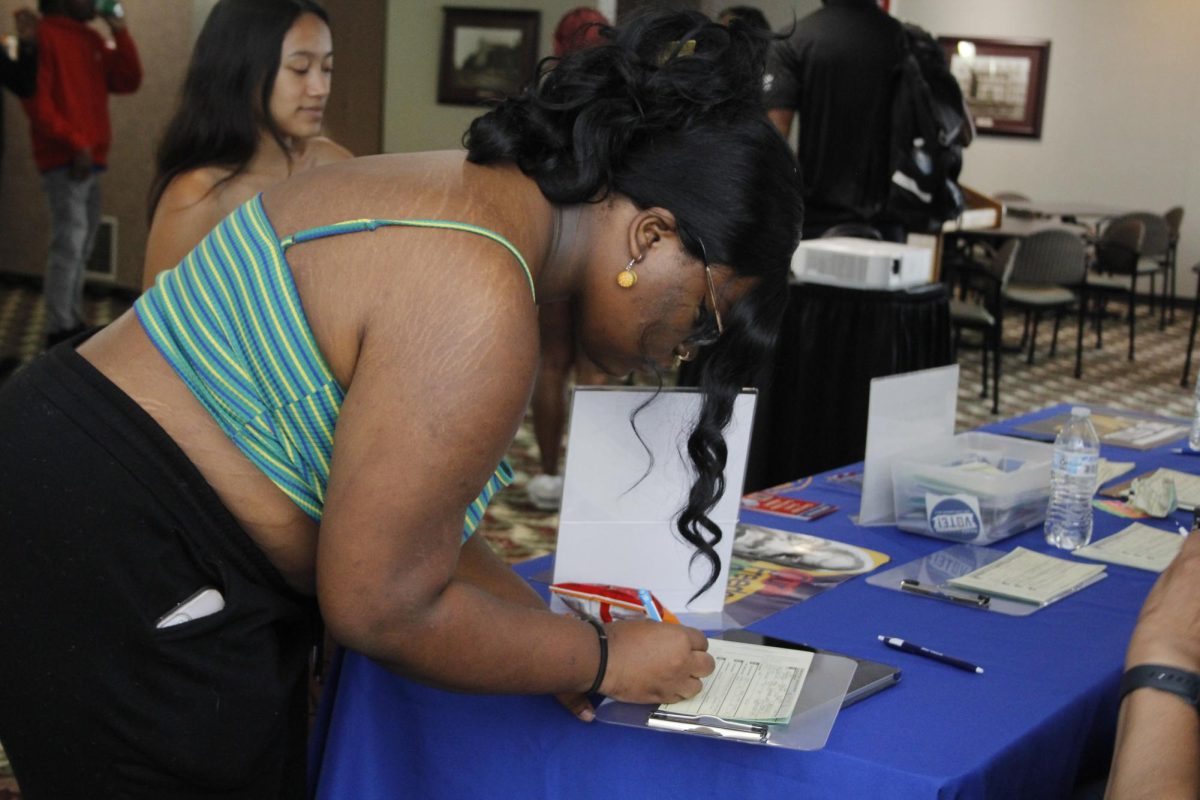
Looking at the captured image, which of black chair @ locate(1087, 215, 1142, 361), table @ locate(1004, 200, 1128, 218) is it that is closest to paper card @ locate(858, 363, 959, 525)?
black chair @ locate(1087, 215, 1142, 361)

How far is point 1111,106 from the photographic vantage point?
36.6 ft

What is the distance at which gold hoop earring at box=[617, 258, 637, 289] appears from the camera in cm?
119

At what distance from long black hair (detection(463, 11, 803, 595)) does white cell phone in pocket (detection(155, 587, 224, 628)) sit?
46 centimetres

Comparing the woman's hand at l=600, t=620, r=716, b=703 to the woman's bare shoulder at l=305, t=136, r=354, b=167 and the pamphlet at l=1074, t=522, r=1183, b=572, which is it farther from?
the woman's bare shoulder at l=305, t=136, r=354, b=167

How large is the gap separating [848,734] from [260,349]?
67 cm

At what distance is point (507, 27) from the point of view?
231 inches

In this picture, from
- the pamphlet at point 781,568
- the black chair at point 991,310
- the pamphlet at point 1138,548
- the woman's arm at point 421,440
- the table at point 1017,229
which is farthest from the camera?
the table at point 1017,229

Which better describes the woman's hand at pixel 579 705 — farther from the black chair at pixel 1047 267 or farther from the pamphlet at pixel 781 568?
the black chair at pixel 1047 267

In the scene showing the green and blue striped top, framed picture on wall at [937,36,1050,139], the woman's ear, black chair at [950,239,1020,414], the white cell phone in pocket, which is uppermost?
framed picture on wall at [937,36,1050,139]

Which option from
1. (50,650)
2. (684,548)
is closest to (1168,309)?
(684,548)

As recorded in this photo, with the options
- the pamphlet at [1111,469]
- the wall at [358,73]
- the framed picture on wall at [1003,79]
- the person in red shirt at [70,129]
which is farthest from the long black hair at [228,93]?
the framed picture on wall at [1003,79]

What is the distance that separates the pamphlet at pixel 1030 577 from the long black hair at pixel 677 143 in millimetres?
670

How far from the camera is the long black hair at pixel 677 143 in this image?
3.82 ft

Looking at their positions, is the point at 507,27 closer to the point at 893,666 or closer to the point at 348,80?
the point at 348,80
